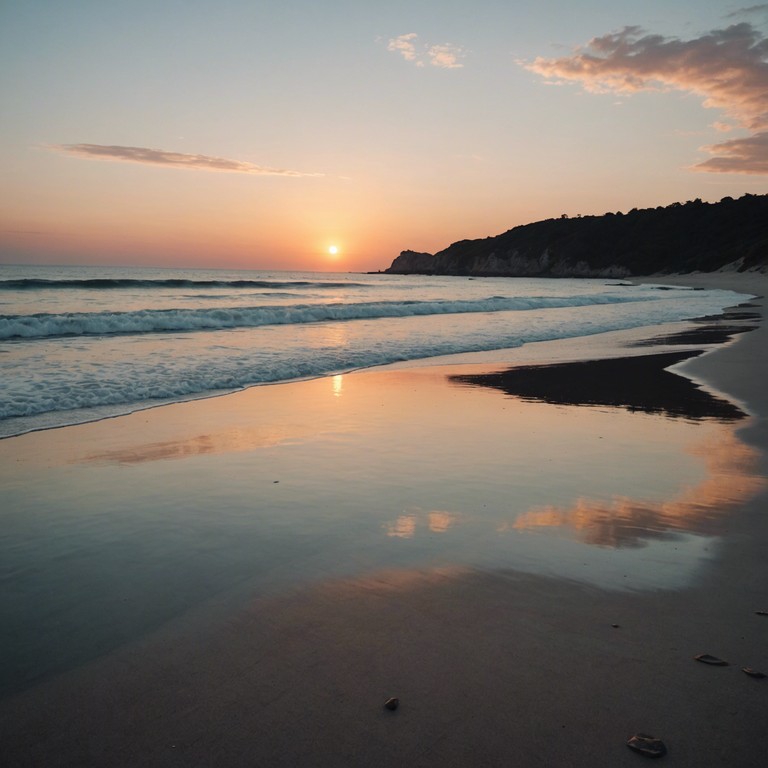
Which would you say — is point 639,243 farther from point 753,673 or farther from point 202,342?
point 753,673

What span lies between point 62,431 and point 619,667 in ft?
21.8

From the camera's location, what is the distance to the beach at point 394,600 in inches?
89.2

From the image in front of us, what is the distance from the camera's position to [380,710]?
2.37 m

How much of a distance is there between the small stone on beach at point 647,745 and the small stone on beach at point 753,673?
677mm

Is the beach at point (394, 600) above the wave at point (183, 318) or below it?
above

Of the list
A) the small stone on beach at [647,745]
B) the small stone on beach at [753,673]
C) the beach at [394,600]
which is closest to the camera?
the small stone on beach at [647,745]

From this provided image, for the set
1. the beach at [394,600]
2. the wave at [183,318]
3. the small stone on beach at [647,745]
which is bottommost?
the wave at [183,318]

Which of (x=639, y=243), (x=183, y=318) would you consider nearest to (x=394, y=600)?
(x=183, y=318)

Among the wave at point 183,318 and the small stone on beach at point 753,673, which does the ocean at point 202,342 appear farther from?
the small stone on beach at point 753,673

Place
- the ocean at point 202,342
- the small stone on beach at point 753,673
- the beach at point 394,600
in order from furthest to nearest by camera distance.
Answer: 1. the ocean at point 202,342
2. the small stone on beach at point 753,673
3. the beach at point 394,600

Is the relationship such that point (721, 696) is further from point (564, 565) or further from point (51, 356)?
point (51, 356)

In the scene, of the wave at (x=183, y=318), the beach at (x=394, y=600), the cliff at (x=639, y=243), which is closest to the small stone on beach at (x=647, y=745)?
the beach at (x=394, y=600)

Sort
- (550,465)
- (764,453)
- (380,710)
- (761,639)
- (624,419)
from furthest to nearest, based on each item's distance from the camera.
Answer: (624,419), (764,453), (550,465), (761,639), (380,710)

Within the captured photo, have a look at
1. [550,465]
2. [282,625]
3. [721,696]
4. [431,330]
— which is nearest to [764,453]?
[550,465]
